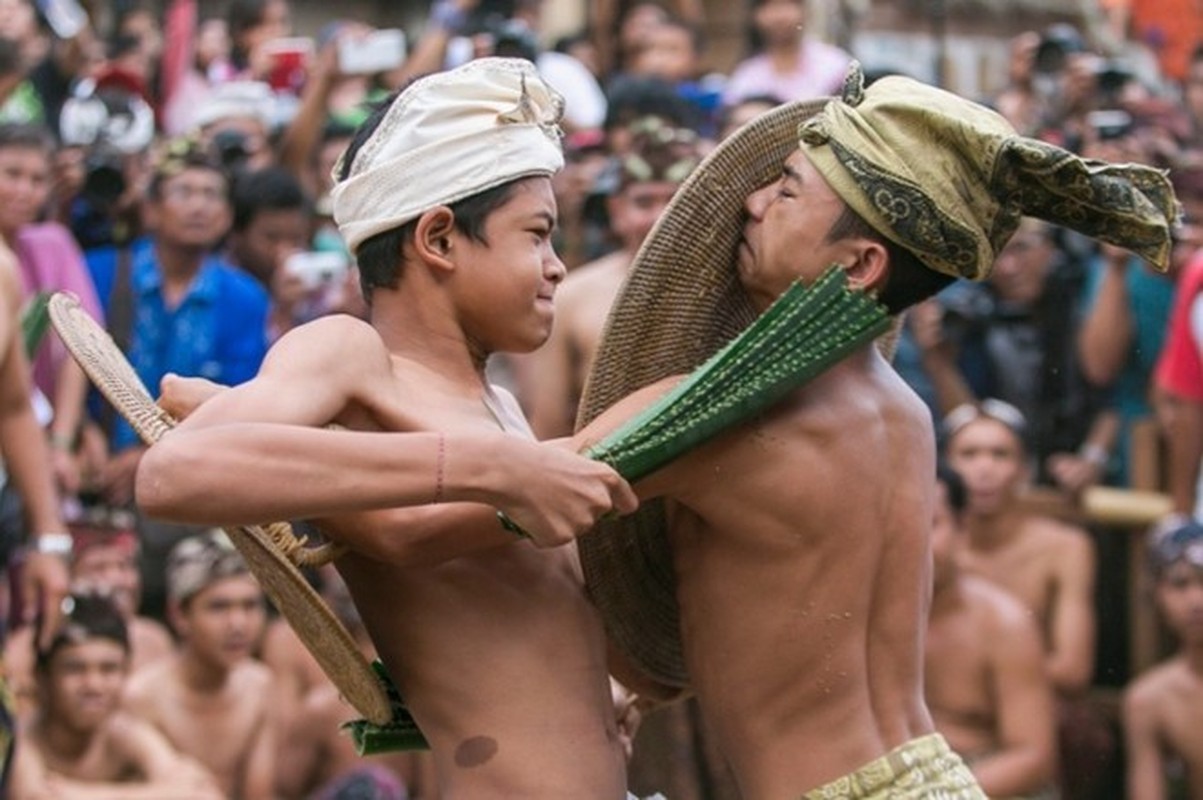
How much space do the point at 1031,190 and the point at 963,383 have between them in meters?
4.37

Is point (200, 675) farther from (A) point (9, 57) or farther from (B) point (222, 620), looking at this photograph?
(A) point (9, 57)

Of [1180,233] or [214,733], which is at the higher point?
[1180,233]

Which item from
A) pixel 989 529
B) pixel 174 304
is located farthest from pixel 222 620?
pixel 989 529

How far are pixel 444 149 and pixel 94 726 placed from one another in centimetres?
367

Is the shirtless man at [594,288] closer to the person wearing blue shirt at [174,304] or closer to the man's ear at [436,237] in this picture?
the person wearing blue shirt at [174,304]

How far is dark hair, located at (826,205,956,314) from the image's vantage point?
13.5ft

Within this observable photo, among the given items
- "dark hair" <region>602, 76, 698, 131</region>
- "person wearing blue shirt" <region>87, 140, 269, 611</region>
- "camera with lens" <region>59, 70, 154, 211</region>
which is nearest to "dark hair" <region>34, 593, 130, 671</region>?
"person wearing blue shirt" <region>87, 140, 269, 611</region>

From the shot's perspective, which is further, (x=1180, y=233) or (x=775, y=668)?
(x=1180, y=233)

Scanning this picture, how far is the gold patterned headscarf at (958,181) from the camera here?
4066 millimetres

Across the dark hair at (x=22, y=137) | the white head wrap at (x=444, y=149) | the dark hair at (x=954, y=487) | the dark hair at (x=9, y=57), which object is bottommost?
the dark hair at (x=954, y=487)

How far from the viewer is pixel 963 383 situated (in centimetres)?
845

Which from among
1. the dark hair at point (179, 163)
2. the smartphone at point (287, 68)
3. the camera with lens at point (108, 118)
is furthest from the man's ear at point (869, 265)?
the smartphone at point (287, 68)

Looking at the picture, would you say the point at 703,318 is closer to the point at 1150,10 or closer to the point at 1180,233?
the point at 1180,233

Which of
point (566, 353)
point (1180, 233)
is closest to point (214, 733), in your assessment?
point (566, 353)
